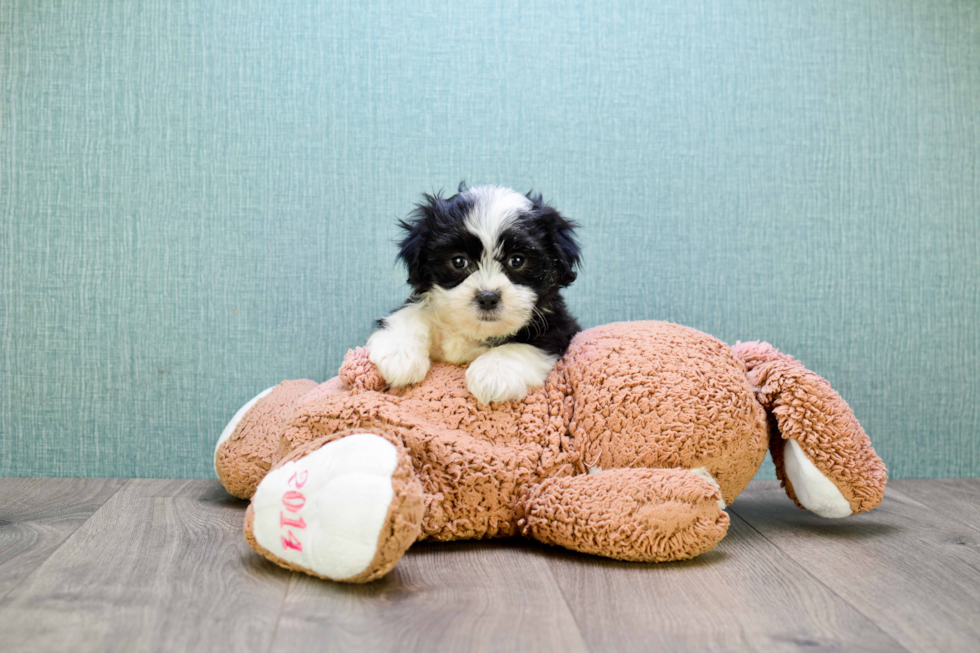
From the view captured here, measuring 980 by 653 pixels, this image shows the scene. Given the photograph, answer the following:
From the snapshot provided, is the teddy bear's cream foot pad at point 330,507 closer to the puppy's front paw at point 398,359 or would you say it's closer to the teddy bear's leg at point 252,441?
the puppy's front paw at point 398,359

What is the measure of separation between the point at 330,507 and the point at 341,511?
0.02 meters

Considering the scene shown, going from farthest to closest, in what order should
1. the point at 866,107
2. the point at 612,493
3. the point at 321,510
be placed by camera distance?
the point at 866,107, the point at 612,493, the point at 321,510

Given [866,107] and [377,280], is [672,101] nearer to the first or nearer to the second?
[866,107]

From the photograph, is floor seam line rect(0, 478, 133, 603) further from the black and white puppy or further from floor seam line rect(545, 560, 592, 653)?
floor seam line rect(545, 560, 592, 653)

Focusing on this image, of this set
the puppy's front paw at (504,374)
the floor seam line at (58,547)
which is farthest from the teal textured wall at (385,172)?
the puppy's front paw at (504,374)

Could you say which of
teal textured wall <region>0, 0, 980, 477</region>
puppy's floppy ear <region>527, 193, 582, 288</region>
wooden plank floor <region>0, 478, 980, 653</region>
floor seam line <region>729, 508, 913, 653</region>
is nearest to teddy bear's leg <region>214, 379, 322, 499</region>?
wooden plank floor <region>0, 478, 980, 653</region>

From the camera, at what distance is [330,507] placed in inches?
46.3

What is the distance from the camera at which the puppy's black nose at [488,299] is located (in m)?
1.44

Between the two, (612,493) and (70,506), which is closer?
(612,493)

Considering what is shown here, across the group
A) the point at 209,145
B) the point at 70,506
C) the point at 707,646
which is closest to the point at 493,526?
the point at 707,646

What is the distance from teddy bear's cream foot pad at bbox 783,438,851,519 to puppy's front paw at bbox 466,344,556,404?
565mm

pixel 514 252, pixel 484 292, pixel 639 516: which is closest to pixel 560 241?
pixel 514 252

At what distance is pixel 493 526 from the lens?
147 cm

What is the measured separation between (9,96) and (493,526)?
1.75 meters
